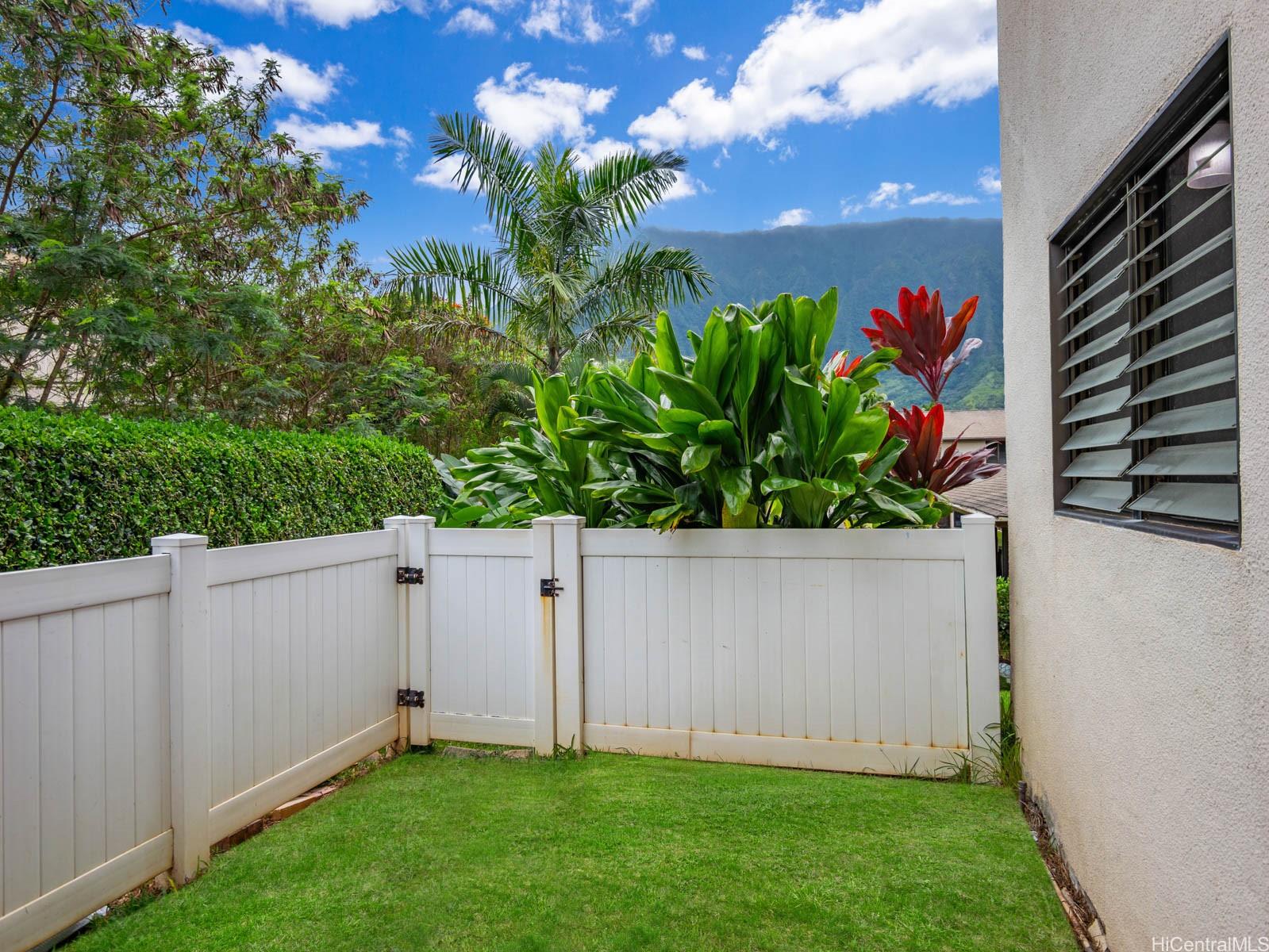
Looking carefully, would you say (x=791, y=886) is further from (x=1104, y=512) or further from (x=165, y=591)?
(x=165, y=591)

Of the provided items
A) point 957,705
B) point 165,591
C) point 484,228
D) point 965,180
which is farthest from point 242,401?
point 965,180

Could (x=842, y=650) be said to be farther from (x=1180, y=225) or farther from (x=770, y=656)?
(x=1180, y=225)

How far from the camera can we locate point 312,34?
20.2 meters

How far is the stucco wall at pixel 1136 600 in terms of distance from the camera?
1.00 meters

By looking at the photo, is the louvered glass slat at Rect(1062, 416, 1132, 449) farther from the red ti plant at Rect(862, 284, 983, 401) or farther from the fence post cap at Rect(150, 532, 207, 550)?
the fence post cap at Rect(150, 532, 207, 550)

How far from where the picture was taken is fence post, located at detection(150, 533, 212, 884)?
2.04m

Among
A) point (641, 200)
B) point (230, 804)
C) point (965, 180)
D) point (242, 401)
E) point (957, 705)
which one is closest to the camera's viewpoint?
point (230, 804)

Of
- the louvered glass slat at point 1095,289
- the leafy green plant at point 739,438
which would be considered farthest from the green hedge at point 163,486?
the louvered glass slat at point 1095,289

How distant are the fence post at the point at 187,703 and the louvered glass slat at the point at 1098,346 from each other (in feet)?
8.48

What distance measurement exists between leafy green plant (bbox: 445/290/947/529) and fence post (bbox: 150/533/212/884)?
1505 mm

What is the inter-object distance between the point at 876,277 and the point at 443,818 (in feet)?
212

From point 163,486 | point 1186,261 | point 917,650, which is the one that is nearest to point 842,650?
point 917,650

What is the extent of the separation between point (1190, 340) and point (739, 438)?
67.9 inches

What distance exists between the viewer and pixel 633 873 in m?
1.96
